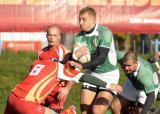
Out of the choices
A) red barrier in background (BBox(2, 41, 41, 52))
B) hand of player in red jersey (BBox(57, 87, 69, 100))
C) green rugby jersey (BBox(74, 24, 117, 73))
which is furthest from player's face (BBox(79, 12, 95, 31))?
red barrier in background (BBox(2, 41, 41, 52))

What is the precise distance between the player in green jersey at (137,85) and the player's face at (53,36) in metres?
0.94

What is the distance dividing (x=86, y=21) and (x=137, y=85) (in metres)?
1.65

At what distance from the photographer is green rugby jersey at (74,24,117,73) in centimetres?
1030

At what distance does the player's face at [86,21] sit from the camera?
10102 millimetres

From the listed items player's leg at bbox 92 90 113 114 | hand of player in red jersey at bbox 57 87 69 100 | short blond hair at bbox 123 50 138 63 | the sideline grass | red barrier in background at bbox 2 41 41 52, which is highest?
short blond hair at bbox 123 50 138 63

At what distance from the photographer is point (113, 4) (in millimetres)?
20891

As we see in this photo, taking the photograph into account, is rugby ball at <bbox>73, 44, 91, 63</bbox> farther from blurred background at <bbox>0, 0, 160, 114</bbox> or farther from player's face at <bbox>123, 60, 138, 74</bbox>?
blurred background at <bbox>0, 0, 160, 114</bbox>

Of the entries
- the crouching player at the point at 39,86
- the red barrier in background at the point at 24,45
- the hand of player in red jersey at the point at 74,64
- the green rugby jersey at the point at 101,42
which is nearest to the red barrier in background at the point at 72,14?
the red barrier in background at the point at 24,45

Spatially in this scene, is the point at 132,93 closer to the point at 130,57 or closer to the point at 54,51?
the point at 130,57

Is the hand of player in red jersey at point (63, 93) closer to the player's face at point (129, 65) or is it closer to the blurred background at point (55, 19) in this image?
the player's face at point (129, 65)

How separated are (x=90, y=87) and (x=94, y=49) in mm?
572

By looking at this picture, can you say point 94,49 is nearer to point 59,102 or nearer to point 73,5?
point 59,102

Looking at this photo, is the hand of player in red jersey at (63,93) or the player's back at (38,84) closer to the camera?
the player's back at (38,84)

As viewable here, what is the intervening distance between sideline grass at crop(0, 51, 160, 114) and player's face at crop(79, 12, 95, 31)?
3945 millimetres
